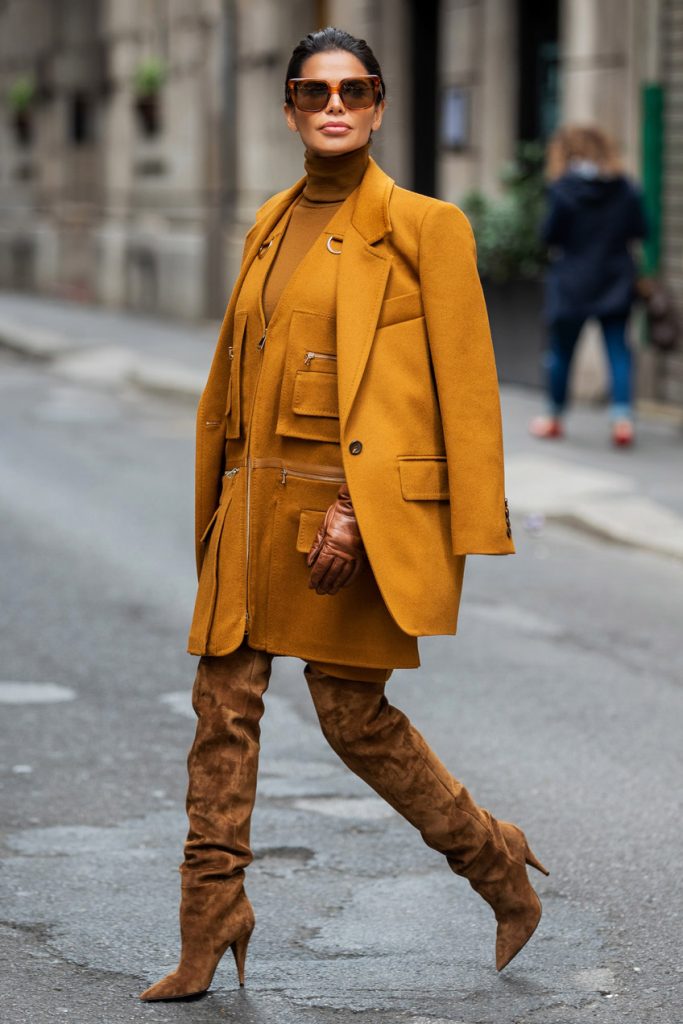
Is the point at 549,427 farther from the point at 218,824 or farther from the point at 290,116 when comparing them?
the point at 218,824

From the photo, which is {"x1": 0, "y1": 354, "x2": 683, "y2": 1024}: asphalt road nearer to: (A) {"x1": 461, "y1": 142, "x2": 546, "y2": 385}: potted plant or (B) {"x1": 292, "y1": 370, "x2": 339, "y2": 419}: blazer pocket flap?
(B) {"x1": 292, "y1": 370, "x2": 339, "y2": 419}: blazer pocket flap

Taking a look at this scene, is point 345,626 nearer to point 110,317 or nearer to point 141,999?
point 141,999

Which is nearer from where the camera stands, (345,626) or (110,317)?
(345,626)

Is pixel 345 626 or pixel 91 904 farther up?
pixel 345 626

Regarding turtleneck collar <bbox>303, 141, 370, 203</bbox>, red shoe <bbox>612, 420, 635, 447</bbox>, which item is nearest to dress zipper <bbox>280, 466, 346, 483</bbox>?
turtleneck collar <bbox>303, 141, 370, 203</bbox>

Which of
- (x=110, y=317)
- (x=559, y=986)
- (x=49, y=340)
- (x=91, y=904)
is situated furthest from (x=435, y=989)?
(x=110, y=317)

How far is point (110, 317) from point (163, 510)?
1373cm

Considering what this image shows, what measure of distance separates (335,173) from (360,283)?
0.84 feet

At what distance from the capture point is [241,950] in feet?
13.3

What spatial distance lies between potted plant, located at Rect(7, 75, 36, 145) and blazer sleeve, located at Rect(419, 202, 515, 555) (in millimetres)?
25725

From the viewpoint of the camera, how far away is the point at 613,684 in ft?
22.7

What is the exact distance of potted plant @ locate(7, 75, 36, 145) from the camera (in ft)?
94.4

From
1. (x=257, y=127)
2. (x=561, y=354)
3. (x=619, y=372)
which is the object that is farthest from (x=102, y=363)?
(x=619, y=372)

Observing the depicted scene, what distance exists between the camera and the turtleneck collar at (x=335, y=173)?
13.3 feet
